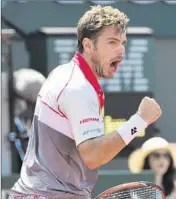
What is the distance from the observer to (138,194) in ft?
9.27

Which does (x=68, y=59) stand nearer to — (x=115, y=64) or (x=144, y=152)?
(x=144, y=152)

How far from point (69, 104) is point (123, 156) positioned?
140 inches

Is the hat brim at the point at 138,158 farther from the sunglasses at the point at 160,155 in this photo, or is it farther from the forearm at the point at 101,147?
the forearm at the point at 101,147

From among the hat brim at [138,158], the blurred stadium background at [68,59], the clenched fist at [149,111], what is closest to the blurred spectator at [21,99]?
the blurred stadium background at [68,59]

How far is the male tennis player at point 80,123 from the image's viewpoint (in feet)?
8.34

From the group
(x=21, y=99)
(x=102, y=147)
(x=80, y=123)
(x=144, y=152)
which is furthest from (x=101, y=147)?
(x=21, y=99)

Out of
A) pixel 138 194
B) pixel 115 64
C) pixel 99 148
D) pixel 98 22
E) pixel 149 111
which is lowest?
pixel 138 194

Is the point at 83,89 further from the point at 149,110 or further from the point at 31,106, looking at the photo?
the point at 31,106

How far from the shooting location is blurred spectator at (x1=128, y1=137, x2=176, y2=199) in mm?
5918

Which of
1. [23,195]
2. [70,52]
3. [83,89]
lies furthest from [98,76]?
[70,52]

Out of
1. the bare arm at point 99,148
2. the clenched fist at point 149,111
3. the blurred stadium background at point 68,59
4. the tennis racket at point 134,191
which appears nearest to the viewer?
the bare arm at point 99,148

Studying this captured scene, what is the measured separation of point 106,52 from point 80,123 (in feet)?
1.02

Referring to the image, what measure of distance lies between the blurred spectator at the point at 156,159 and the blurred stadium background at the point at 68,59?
0.20ft

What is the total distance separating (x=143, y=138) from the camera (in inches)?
239
